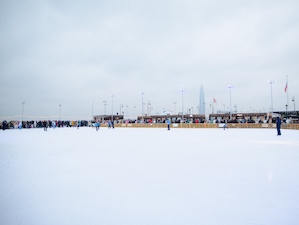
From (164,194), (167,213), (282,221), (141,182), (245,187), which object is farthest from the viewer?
(141,182)

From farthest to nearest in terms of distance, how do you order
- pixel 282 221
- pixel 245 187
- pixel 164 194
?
pixel 245 187 < pixel 164 194 < pixel 282 221

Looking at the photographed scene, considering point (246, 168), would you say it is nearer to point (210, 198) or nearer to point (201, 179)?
point (201, 179)

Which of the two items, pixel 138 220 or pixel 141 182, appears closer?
pixel 138 220

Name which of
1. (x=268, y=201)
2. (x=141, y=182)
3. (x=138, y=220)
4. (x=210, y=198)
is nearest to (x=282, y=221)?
(x=268, y=201)

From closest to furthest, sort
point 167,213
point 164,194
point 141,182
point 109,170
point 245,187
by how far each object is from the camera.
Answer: point 167,213 → point 164,194 → point 245,187 → point 141,182 → point 109,170

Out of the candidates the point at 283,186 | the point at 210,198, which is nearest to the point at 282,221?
the point at 210,198

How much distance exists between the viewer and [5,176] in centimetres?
460

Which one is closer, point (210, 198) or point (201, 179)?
point (210, 198)

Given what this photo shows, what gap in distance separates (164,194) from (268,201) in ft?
5.25

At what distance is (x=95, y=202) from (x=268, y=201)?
8.71 feet

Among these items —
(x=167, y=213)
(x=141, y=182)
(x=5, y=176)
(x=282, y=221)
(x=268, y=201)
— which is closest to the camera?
(x=282, y=221)

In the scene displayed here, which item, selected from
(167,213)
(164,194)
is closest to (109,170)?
(164,194)

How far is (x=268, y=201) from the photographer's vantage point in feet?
10.00

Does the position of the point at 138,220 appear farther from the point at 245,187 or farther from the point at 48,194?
the point at 245,187
